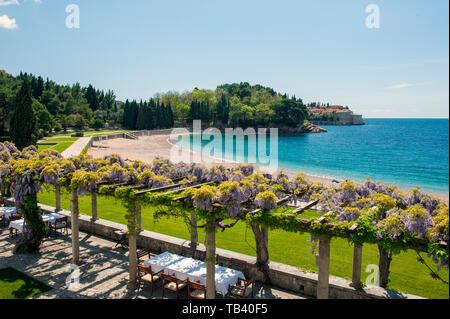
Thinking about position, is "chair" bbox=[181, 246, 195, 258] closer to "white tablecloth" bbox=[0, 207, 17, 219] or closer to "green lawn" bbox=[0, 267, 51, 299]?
"green lawn" bbox=[0, 267, 51, 299]

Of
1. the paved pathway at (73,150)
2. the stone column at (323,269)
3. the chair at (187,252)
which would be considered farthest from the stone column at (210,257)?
the paved pathway at (73,150)

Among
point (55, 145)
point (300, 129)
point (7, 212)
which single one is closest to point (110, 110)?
point (55, 145)

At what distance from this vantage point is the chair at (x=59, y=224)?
43.4 feet

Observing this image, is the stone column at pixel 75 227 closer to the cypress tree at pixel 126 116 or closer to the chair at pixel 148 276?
the chair at pixel 148 276

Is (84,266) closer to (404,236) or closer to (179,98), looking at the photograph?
(404,236)

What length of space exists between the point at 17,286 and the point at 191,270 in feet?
16.2

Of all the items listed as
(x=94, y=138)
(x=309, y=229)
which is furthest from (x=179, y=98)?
(x=309, y=229)

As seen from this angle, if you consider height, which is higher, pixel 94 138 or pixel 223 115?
pixel 223 115

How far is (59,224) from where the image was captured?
13.6 metres

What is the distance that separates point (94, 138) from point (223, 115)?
61.6 meters

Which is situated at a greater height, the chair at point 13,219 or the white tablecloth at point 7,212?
the white tablecloth at point 7,212

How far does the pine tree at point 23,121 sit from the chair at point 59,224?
26592 millimetres

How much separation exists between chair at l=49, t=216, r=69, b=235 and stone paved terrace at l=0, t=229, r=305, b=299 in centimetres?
41
